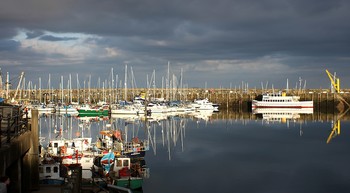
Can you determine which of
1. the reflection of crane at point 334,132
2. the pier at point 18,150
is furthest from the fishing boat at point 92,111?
the pier at point 18,150

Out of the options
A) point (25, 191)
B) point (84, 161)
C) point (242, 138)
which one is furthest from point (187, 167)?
point (242, 138)

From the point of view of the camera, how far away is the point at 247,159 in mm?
43281

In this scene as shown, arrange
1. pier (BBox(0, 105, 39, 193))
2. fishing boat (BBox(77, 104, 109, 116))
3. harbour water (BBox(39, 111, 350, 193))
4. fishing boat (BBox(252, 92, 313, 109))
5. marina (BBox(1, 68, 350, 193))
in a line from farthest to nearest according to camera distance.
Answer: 1. fishing boat (BBox(252, 92, 313, 109))
2. fishing boat (BBox(77, 104, 109, 116))
3. harbour water (BBox(39, 111, 350, 193))
4. marina (BBox(1, 68, 350, 193))
5. pier (BBox(0, 105, 39, 193))

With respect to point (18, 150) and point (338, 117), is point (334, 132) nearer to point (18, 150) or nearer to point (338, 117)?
point (338, 117)

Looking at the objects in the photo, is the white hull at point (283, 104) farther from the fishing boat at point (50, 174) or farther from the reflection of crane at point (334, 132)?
the fishing boat at point (50, 174)

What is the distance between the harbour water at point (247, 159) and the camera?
1225 inches

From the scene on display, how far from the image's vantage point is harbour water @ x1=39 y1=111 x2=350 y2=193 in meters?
31.1

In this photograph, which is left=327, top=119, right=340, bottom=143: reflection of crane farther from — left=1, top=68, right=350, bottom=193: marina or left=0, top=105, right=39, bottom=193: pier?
left=0, top=105, right=39, bottom=193: pier

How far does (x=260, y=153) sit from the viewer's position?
47688 millimetres

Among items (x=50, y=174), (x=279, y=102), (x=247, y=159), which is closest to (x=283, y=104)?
(x=279, y=102)

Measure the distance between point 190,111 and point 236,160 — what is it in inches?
2803

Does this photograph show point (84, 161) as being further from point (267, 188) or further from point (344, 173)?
point (344, 173)

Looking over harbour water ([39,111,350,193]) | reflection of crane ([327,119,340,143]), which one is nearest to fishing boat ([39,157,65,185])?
harbour water ([39,111,350,193])

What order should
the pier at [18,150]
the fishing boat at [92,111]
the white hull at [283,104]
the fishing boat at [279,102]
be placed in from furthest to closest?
the fishing boat at [279,102] → the white hull at [283,104] → the fishing boat at [92,111] → the pier at [18,150]
